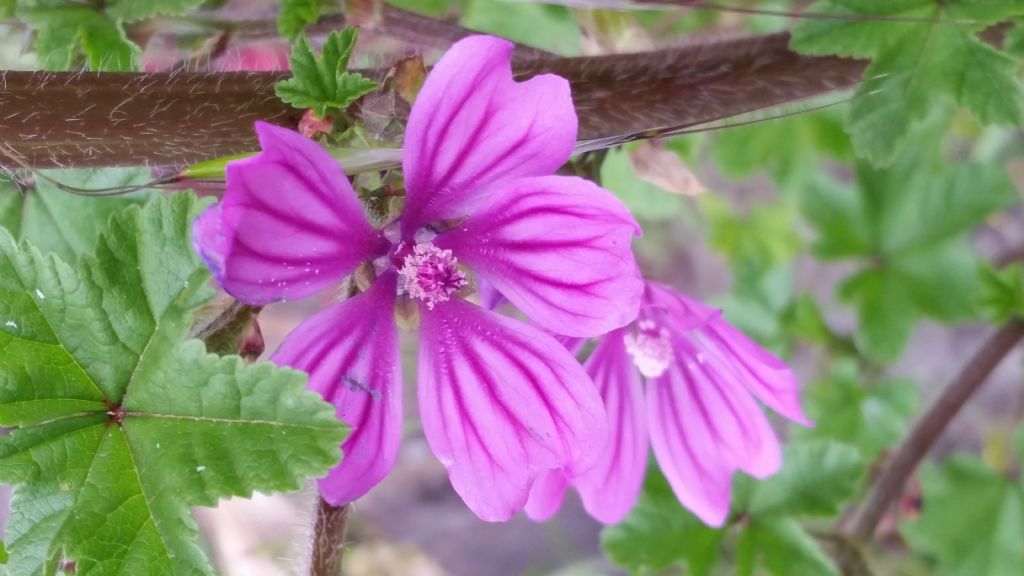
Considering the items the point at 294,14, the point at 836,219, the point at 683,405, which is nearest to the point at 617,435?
the point at 683,405

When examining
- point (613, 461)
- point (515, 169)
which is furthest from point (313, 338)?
point (613, 461)

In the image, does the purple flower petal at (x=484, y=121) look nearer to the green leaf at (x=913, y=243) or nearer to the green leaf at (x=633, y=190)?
the green leaf at (x=633, y=190)

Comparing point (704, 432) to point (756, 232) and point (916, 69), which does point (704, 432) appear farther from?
point (756, 232)

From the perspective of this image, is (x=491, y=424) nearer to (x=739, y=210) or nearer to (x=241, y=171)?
(x=241, y=171)

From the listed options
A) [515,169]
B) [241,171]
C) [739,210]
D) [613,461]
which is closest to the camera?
[241,171]

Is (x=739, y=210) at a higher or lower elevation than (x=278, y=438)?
lower

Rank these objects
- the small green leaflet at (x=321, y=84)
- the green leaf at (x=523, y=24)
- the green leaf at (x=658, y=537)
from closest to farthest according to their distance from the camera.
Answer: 1. the small green leaflet at (x=321, y=84)
2. the green leaf at (x=658, y=537)
3. the green leaf at (x=523, y=24)

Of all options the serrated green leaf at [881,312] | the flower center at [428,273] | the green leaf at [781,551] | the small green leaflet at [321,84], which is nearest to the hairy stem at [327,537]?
the flower center at [428,273]
